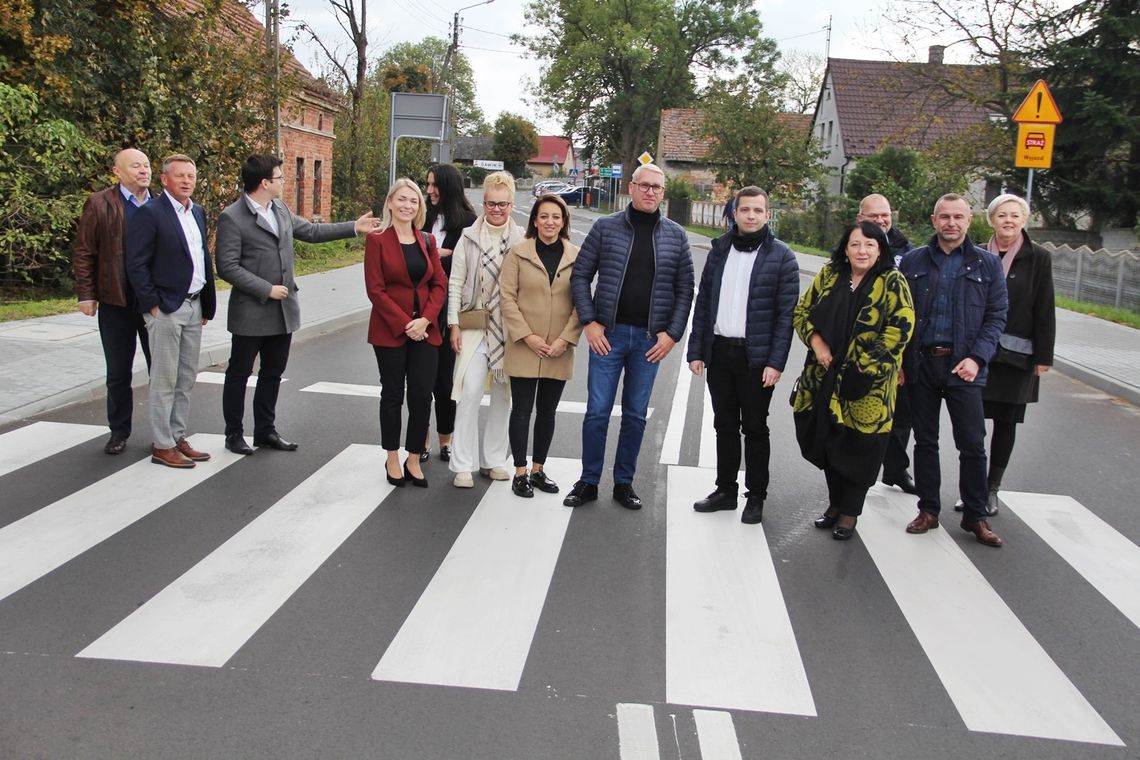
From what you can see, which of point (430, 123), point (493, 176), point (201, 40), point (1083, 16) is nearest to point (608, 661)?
point (493, 176)

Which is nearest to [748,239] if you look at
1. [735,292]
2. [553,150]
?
[735,292]

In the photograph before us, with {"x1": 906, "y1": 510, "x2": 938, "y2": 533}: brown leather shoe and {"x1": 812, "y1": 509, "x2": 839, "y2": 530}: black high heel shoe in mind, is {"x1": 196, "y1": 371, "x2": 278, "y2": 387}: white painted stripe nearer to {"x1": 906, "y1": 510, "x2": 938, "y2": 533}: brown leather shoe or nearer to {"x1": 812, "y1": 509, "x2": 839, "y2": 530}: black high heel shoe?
{"x1": 812, "y1": 509, "x2": 839, "y2": 530}: black high heel shoe

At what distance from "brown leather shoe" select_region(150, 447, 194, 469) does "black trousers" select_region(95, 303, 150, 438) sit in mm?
495

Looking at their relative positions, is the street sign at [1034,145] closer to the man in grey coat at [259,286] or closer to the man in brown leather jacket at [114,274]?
the man in grey coat at [259,286]

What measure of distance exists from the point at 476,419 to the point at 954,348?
2.78 metres

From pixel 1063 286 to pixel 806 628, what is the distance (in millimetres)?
19599

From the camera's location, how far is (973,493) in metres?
5.95

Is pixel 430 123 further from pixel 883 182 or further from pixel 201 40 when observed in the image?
pixel 883 182

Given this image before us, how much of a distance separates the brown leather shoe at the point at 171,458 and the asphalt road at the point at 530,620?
5.4 inches

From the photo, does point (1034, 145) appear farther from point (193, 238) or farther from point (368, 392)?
point (193, 238)

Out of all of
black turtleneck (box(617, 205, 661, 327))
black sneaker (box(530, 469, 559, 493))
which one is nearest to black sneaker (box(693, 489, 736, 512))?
black sneaker (box(530, 469, 559, 493))

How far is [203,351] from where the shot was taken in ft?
34.1

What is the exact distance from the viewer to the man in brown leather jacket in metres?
6.81

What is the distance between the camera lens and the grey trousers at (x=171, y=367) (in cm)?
665
